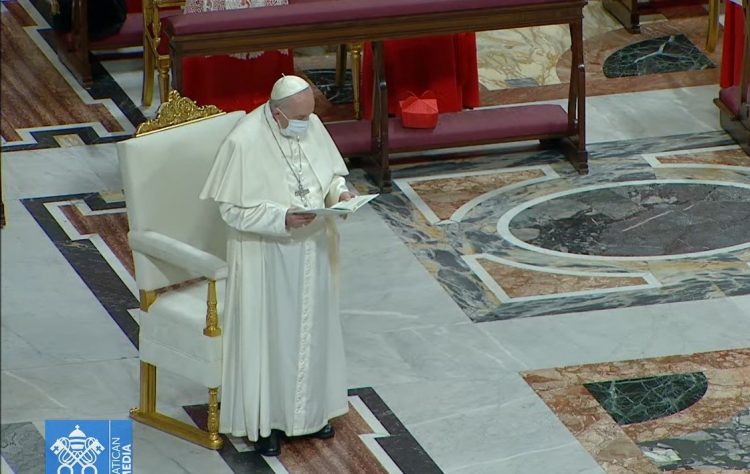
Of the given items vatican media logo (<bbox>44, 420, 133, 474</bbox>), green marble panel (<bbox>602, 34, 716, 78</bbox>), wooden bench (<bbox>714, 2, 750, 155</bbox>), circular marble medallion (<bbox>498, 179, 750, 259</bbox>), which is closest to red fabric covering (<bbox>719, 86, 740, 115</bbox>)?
wooden bench (<bbox>714, 2, 750, 155</bbox>)

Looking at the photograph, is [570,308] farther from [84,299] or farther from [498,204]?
[84,299]

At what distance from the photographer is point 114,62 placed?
1117 cm

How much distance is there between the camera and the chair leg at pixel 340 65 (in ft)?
35.1

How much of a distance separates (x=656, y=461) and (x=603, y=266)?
1919mm

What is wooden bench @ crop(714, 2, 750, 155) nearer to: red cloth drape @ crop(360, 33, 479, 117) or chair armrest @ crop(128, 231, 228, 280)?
red cloth drape @ crop(360, 33, 479, 117)

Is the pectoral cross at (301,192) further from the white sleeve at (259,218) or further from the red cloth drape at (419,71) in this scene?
the red cloth drape at (419,71)

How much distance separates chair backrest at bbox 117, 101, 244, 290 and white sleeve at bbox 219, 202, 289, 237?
34cm

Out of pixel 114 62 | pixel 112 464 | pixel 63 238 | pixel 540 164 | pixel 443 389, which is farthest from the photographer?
pixel 114 62

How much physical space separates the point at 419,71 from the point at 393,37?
826mm

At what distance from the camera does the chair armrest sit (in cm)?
650

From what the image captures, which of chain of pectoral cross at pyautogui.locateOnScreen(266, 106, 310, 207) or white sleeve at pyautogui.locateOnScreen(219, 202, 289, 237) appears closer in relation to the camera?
white sleeve at pyautogui.locateOnScreen(219, 202, 289, 237)

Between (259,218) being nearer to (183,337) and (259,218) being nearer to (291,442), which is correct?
(183,337)

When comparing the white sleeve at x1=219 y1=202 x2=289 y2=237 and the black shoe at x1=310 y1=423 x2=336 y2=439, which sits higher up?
the white sleeve at x1=219 y1=202 x2=289 y2=237

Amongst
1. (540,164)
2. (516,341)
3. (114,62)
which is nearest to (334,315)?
(516,341)
